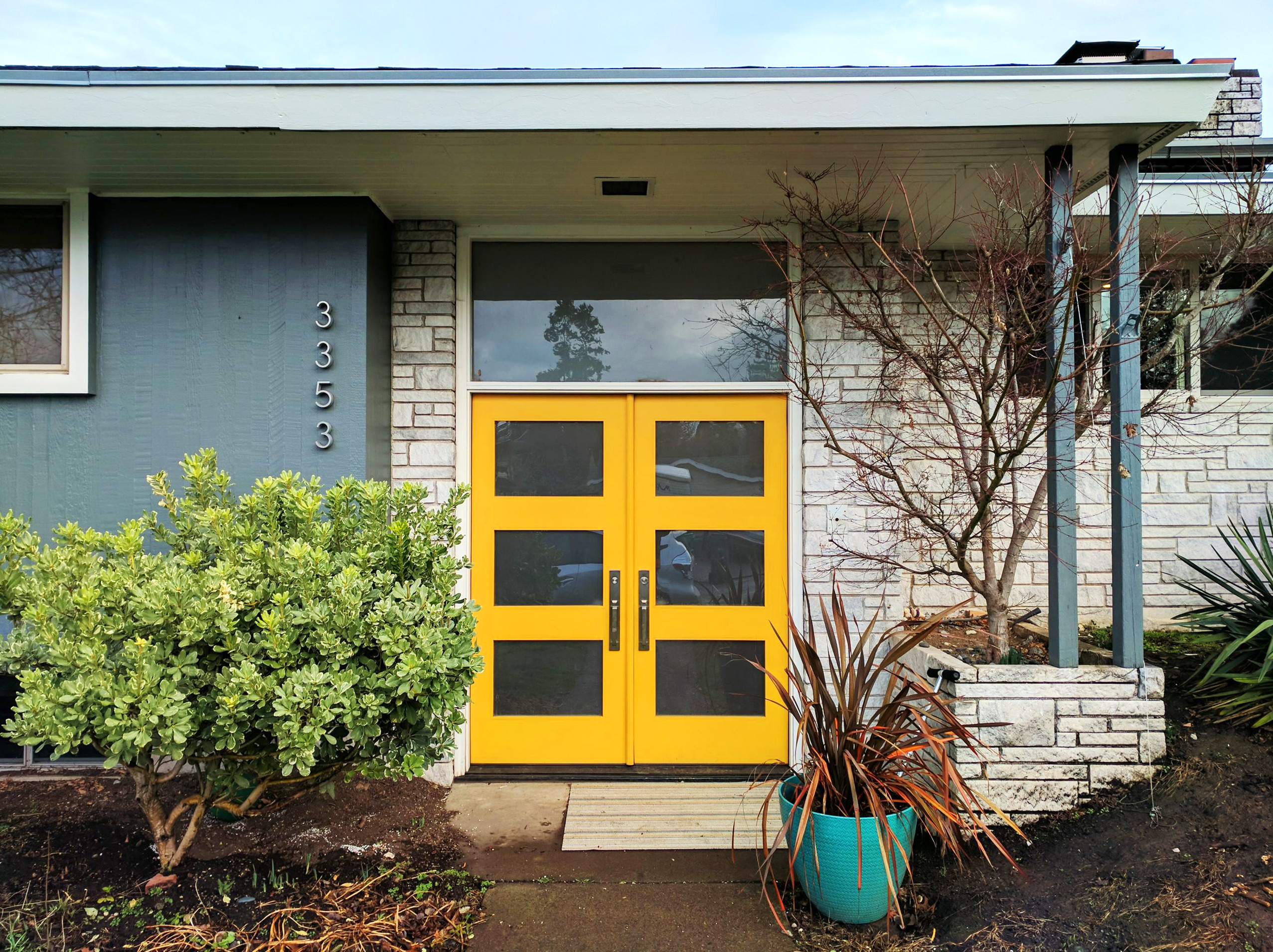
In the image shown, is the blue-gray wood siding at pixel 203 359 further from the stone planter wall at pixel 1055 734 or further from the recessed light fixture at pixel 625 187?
the stone planter wall at pixel 1055 734

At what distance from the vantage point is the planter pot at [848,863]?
2.50m

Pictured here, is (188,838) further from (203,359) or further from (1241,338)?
(1241,338)

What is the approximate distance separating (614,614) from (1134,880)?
2.44m

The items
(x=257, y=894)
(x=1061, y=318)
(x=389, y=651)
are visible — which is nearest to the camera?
(x=389, y=651)

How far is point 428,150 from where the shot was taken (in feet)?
10.4

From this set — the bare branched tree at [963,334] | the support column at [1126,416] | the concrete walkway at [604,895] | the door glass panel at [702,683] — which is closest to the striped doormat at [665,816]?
the concrete walkway at [604,895]

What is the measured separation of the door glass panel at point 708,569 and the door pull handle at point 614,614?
0.22m

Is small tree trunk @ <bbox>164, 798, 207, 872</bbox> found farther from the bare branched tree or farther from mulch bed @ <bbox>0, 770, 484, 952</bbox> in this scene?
the bare branched tree

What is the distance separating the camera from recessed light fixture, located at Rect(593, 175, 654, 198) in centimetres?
348

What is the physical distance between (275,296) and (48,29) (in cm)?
534

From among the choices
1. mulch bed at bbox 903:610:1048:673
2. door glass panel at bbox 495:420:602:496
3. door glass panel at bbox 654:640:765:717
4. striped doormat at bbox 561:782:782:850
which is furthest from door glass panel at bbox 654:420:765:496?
striped doormat at bbox 561:782:782:850

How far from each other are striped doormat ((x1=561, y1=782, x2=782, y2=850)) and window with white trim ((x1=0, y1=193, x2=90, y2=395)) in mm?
3214

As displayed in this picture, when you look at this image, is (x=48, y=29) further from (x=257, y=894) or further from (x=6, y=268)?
(x=257, y=894)

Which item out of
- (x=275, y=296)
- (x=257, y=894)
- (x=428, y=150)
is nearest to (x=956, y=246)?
(x=428, y=150)
